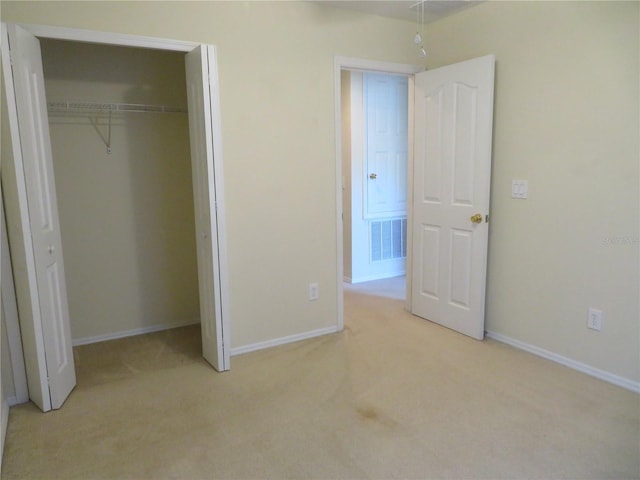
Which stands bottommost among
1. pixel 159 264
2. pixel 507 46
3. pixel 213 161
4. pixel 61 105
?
pixel 159 264

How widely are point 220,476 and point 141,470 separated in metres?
0.36

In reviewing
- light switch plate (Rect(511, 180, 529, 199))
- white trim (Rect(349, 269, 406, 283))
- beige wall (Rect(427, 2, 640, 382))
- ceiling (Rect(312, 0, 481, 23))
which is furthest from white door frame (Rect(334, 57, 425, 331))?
white trim (Rect(349, 269, 406, 283))

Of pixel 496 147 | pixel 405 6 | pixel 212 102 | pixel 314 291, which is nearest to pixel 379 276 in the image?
pixel 314 291

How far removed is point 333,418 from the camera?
2373 mm

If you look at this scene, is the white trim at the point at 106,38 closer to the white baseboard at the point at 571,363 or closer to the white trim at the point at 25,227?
the white trim at the point at 25,227

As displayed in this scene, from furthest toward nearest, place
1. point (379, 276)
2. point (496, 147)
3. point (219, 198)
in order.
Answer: point (379, 276)
point (496, 147)
point (219, 198)

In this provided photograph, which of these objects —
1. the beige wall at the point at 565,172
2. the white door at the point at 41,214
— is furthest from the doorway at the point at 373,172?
the white door at the point at 41,214

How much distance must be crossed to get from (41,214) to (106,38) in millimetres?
1055

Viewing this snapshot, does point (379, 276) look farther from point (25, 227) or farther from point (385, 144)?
point (25, 227)

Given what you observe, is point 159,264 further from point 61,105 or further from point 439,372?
point 439,372

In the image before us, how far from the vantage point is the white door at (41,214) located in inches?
87.2

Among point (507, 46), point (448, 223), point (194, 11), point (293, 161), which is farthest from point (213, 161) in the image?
point (507, 46)

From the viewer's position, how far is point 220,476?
6.41ft

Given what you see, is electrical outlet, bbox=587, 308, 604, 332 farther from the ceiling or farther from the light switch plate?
the ceiling
